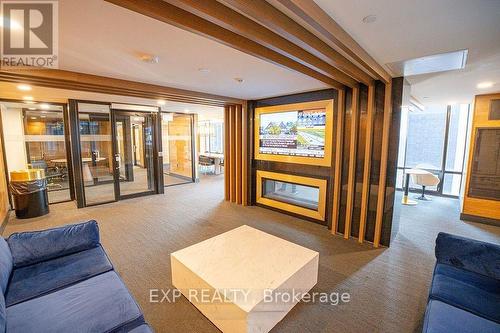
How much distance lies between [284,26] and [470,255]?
2.46m

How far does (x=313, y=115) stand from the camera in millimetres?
4105

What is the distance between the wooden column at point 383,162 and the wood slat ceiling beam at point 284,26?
4.11 feet

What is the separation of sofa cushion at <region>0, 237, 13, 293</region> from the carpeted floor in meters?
1.00

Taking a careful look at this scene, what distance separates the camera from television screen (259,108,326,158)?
406 cm

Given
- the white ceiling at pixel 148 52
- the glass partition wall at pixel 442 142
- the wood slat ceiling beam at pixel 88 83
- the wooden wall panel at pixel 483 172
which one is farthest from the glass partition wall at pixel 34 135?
the wooden wall panel at pixel 483 172

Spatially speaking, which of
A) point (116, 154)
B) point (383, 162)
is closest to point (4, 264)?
point (383, 162)

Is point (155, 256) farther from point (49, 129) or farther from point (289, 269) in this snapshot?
point (49, 129)

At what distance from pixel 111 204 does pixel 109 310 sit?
4.59 m

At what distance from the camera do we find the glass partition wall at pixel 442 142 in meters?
5.86

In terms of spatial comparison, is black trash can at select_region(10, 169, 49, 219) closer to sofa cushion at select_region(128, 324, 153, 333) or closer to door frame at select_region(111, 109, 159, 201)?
door frame at select_region(111, 109, 159, 201)

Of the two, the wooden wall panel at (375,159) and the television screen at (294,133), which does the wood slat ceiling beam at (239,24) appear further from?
the television screen at (294,133)

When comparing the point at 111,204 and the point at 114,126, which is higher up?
the point at 114,126

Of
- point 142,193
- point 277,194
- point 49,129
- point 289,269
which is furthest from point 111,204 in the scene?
point 289,269

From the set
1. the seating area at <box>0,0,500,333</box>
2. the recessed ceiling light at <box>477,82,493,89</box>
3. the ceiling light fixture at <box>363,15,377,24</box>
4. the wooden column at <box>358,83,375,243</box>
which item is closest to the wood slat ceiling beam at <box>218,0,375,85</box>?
the seating area at <box>0,0,500,333</box>
